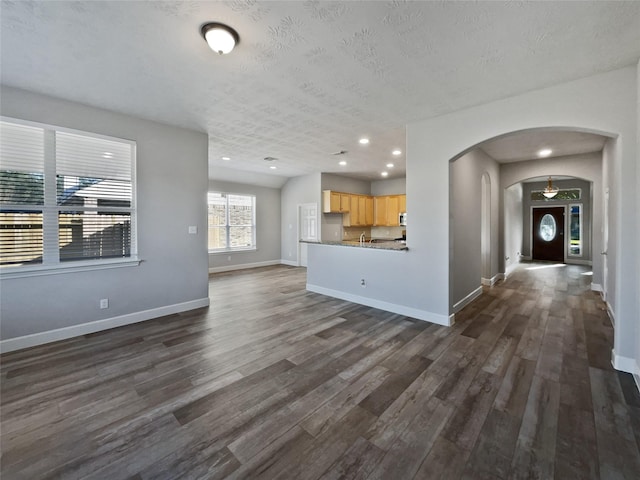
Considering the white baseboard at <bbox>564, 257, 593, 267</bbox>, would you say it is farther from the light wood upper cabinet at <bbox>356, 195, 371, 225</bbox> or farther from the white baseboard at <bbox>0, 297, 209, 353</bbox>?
the white baseboard at <bbox>0, 297, 209, 353</bbox>

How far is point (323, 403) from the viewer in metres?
2.11

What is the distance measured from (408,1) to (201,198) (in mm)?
3777

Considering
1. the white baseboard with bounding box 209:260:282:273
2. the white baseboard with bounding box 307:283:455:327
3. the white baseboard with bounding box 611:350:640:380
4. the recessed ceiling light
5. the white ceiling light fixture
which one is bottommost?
the white baseboard with bounding box 611:350:640:380

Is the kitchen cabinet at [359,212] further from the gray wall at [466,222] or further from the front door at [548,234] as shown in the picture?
the front door at [548,234]

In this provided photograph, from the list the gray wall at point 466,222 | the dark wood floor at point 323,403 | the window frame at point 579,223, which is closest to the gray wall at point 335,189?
the gray wall at point 466,222

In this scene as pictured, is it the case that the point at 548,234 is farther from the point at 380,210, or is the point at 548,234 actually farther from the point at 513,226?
the point at 380,210

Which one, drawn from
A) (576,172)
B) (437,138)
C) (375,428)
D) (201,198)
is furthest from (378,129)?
(576,172)

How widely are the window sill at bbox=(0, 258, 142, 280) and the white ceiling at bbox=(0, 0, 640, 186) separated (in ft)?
6.47

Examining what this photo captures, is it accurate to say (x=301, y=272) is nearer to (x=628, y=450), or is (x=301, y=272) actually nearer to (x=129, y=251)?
(x=129, y=251)

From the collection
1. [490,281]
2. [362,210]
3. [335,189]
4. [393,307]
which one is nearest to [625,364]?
[393,307]

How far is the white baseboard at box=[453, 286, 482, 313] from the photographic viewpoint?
4.21 metres

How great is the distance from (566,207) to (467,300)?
8.14 m

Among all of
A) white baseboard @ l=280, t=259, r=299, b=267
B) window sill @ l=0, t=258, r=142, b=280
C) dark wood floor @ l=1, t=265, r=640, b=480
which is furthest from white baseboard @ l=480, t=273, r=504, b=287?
window sill @ l=0, t=258, r=142, b=280

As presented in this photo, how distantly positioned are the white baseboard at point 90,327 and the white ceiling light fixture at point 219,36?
355 cm
